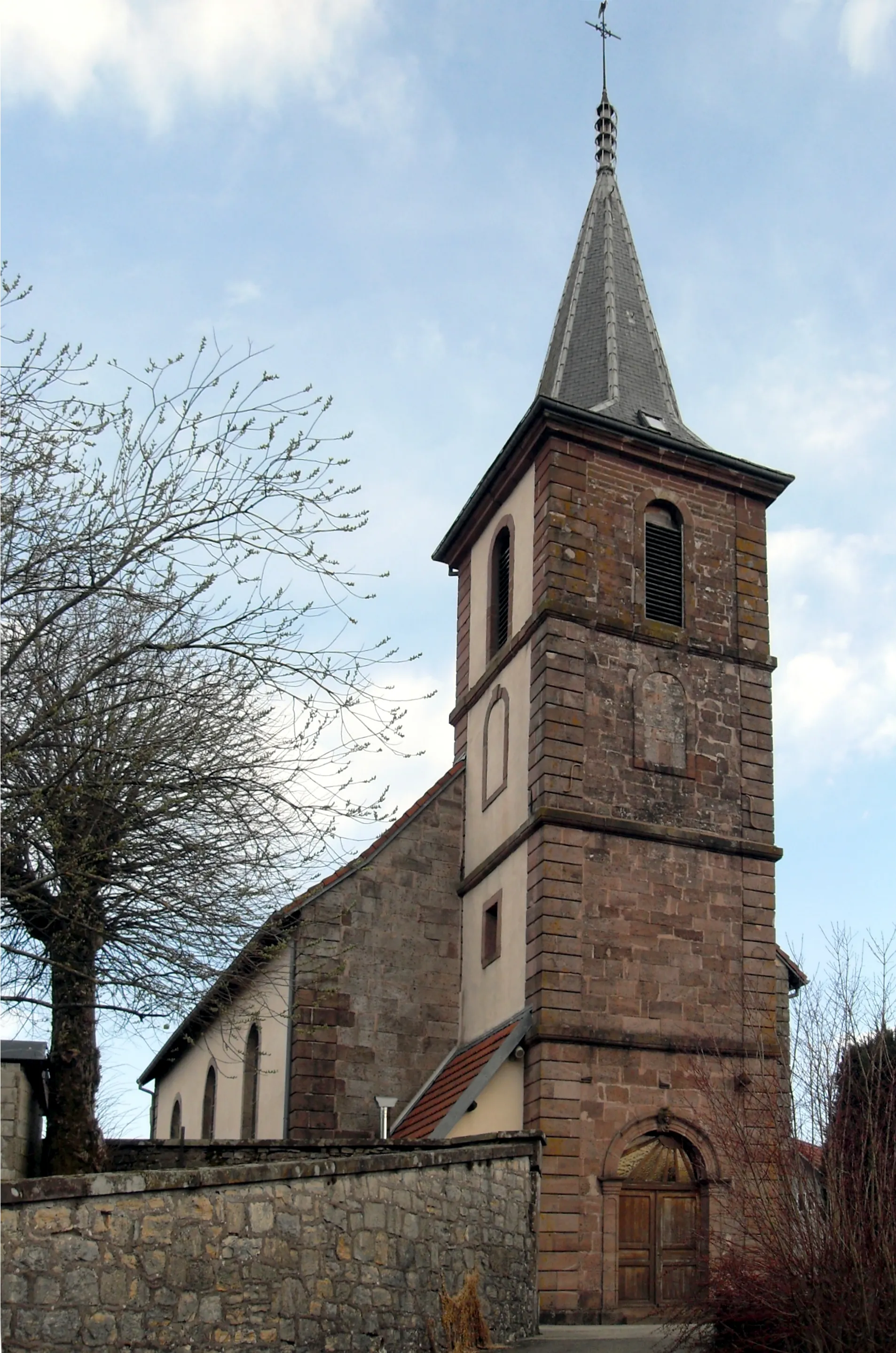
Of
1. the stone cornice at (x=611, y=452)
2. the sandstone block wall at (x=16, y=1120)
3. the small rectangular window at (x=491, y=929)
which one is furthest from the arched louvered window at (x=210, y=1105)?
the sandstone block wall at (x=16, y=1120)

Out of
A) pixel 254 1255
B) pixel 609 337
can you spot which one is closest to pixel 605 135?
pixel 609 337


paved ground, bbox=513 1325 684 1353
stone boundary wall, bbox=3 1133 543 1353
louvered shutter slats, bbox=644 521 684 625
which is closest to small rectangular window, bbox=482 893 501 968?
louvered shutter slats, bbox=644 521 684 625

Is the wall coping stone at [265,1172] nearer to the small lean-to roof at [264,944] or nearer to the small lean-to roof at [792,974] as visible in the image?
the small lean-to roof at [264,944]

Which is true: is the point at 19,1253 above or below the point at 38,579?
below

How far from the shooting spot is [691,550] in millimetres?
22641

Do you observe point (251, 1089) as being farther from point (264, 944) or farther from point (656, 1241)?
point (264, 944)

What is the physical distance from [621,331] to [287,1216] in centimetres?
1793

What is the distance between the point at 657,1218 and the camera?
62.0 ft

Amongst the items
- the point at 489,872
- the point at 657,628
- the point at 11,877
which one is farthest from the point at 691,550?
the point at 11,877

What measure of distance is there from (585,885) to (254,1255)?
9.94m

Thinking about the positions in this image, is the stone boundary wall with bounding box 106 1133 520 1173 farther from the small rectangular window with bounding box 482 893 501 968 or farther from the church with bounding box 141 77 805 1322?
the small rectangular window with bounding box 482 893 501 968

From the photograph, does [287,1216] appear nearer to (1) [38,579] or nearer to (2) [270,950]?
(2) [270,950]

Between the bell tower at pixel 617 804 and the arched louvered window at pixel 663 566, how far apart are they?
4 centimetres

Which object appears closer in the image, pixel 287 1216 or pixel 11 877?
pixel 287 1216
